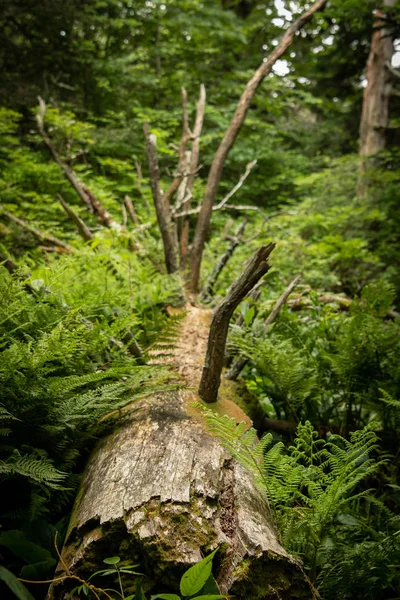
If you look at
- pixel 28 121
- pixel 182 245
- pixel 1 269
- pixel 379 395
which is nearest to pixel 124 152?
pixel 28 121

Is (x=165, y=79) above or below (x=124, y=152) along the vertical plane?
above

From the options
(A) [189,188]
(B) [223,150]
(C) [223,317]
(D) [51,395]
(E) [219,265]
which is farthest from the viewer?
(A) [189,188]

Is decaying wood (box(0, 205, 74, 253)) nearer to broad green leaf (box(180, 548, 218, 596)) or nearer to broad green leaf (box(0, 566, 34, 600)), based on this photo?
broad green leaf (box(0, 566, 34, 600))

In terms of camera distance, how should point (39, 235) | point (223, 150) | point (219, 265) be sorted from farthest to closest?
1. point (39, 235)
2. point (223, 150)
3. point (219, 265)

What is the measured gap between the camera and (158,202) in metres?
3.67

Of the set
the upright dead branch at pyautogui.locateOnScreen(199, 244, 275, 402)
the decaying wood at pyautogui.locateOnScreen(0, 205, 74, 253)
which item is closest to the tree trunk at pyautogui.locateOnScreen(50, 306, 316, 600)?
the upright dead branch at pyautogui.locateOnScreen(199, 244, 275, 402)

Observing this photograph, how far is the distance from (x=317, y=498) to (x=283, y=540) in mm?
194

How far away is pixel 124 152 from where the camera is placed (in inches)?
351

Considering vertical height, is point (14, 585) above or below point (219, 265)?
below

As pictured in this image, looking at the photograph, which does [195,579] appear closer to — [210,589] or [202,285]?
[210,589]

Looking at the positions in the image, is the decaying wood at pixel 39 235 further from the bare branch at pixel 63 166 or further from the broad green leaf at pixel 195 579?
the broad green leaf at pixel 195 579

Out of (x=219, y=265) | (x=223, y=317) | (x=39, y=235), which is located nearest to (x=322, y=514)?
(x=223, y=317)

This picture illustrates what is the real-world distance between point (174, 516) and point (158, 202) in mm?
3106

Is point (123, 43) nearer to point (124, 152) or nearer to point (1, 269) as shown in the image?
point (124, 152)
